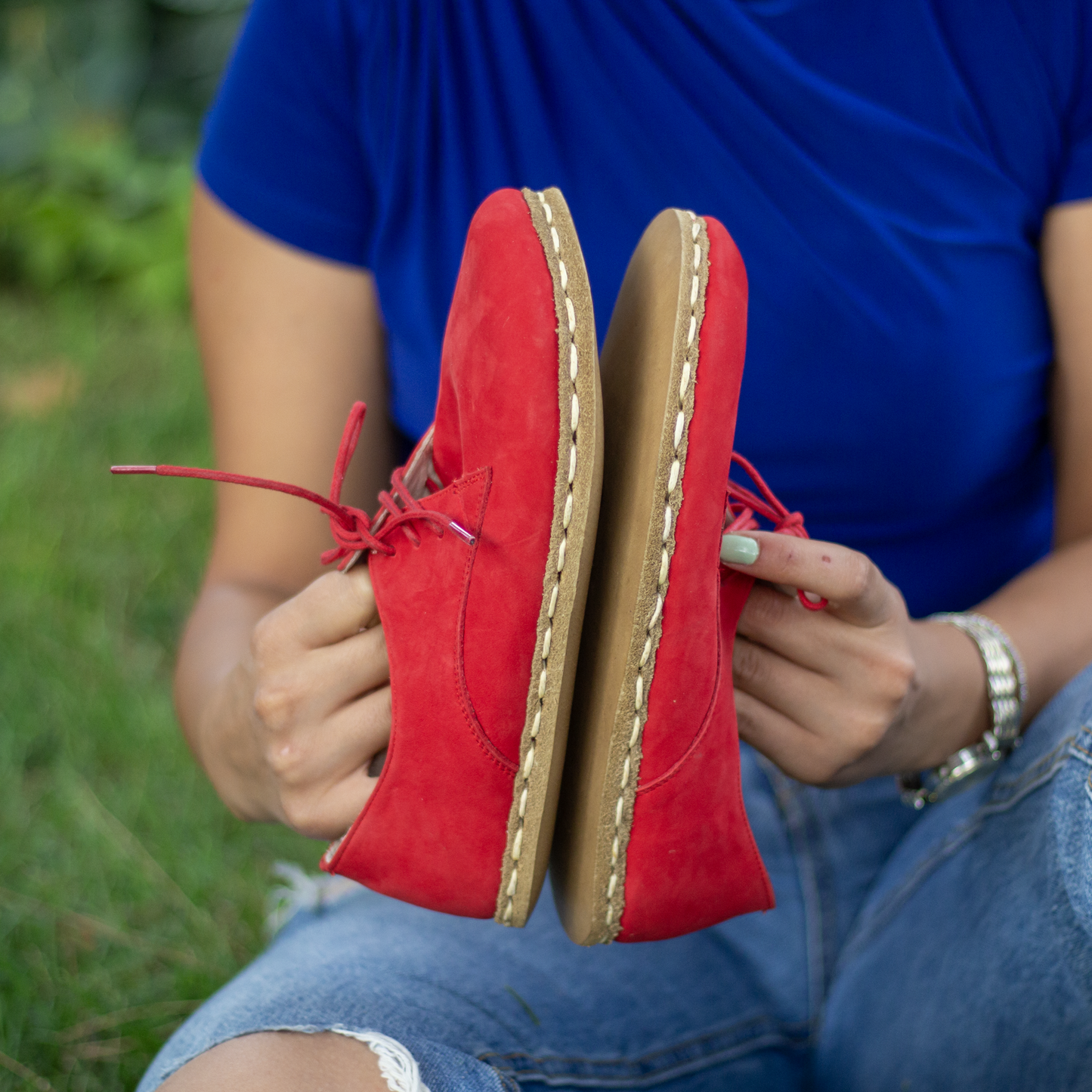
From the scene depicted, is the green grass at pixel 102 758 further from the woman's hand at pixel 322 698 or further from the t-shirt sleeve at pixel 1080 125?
the t-shirt sleeve at pixel 1080 125

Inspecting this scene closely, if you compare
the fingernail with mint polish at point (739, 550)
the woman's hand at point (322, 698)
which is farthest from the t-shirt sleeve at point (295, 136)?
the fingernail with mint polish at point (739, 550)

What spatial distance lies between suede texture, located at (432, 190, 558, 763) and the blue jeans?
11.3 inches

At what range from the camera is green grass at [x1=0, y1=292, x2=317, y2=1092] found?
1440 millimetres

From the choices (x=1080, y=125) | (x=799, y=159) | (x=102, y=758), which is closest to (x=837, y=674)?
(x=799, y=159)

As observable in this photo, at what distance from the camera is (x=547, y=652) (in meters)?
0.79

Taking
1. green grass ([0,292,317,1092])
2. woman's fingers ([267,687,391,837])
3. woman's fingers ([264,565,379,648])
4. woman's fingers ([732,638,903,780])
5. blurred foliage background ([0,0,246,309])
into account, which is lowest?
green grass ([0,292,317,1092])

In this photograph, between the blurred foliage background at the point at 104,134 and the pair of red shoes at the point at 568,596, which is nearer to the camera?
the pair of red shoes at the point at 568,596

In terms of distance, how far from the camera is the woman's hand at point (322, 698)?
32.9 inches

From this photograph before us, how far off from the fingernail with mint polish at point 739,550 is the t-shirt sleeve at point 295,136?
0.64 m

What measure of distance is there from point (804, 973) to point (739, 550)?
58cm

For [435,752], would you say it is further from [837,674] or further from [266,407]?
[266,407]

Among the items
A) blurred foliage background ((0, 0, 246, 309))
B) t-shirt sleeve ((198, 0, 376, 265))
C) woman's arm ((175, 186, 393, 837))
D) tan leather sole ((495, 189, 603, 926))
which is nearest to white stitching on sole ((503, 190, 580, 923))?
tan leather sole ((495, 189, 603, 926))

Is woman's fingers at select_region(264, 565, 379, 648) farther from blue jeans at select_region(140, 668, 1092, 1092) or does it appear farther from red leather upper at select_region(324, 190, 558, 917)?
blue jeans at select_region(140, 668, 1092, 1092)

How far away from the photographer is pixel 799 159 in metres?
1.07
